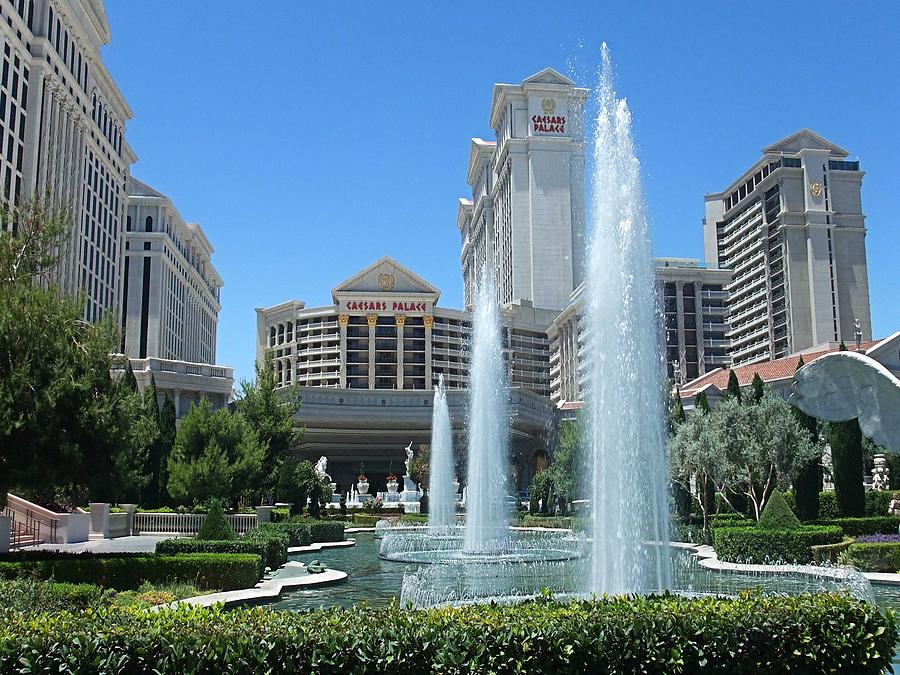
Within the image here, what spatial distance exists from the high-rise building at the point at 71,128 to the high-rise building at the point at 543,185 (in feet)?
190

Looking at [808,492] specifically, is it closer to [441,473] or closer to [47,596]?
[441,473]

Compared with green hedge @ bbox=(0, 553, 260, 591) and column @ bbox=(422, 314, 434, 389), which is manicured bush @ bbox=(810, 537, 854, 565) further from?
column @ bbox=(422, 314, 434, 389)

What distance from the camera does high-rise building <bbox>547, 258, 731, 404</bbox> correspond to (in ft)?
364

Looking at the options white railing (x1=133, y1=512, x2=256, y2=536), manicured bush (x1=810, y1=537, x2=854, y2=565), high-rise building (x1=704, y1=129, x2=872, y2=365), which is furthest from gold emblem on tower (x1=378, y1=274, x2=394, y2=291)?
manicured bush (x1=810, y1=537, x2=854, y2=565)

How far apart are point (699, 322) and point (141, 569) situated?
340ft

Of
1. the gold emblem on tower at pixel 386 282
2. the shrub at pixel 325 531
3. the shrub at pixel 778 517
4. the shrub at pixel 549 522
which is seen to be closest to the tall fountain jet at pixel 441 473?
the shrub at pixel 549 522

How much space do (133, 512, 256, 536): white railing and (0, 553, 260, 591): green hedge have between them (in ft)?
47.9

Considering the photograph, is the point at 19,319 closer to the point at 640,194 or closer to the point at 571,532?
the point at 640,194

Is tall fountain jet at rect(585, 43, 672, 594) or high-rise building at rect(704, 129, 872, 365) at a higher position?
high-rise building at rect(704, 129, 872, 365)

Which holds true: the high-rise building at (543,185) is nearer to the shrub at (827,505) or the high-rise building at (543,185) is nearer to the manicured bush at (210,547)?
the shrub at (827,505)

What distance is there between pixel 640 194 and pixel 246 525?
2272 cm

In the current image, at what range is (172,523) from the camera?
119ft

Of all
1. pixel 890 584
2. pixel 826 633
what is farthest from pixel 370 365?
pixel 826 633

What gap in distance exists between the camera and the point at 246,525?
1304 inches
